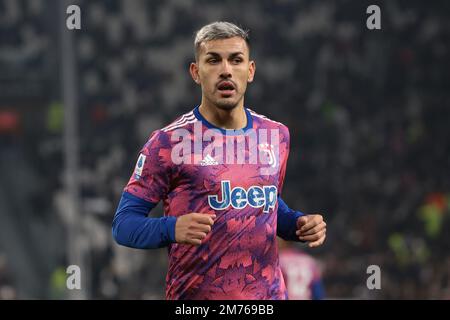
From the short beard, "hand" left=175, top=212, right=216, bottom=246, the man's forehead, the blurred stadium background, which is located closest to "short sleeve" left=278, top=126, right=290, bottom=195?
the short beard

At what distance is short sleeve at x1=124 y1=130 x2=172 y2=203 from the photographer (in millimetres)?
5035

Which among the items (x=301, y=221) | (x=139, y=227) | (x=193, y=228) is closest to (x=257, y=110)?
(x=301, y=221)

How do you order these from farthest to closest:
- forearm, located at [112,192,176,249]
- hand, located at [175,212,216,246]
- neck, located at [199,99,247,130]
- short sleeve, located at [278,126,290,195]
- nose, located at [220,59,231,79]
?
1. short sleeve, located at [278,126,290,195]
2. neck, located at [199,99,247,130]
3. nose, located at [220,59,231,79]
4. forearm, located at [112,192,176,249]
5. hand, located at [175,212,216,246]

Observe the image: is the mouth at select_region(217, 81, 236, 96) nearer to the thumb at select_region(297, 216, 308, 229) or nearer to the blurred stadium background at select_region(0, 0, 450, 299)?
the thumb at select_region(297, 216, 308, 229)

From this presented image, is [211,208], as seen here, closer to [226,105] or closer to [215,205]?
[215,205]

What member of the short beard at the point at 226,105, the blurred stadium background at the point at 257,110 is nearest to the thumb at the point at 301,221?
the short beard at the point at 226,105

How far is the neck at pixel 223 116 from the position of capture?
518cm

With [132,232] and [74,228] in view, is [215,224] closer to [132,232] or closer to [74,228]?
[132,232]

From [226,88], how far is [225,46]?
8.3 inches

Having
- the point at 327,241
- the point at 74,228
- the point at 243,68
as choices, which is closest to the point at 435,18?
the point at 327,241

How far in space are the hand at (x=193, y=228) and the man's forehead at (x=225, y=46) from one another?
34.4 inches

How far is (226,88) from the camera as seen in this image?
5070 millimetres
